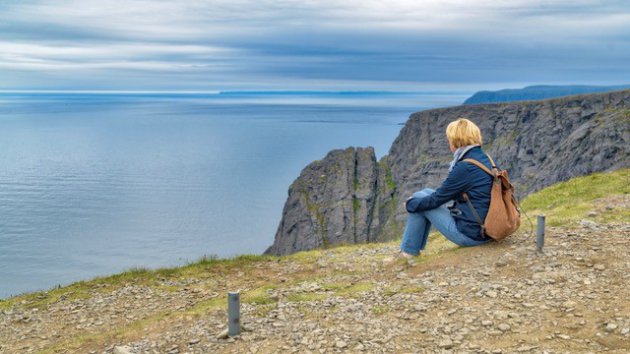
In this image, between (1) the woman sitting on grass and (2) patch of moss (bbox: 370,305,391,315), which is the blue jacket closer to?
(1) the woman sitting on grass

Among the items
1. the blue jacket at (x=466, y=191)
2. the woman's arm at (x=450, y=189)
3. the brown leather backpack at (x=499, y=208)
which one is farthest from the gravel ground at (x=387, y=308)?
the woman's arm at (x=450, y=189)

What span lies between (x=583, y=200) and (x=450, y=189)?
10778 millimetres

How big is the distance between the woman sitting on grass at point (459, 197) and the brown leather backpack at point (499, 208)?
0.10 m

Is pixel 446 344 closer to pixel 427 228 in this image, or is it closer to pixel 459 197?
pixel 459 197

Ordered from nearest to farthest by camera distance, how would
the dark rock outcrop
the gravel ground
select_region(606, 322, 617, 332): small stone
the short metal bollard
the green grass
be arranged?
select_region(606, 322, 617, 332): small stone, the gravel ground, the short metal bollard, the green grass, the dark rock outcrop

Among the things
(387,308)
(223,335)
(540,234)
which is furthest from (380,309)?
(540,234)

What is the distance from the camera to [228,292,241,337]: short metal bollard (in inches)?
396

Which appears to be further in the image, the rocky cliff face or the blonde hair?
the rocky cliff face

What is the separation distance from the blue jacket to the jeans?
24 centimetres

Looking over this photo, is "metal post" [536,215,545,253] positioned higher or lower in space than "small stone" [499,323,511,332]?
higher

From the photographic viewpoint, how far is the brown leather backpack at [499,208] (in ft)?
40.3

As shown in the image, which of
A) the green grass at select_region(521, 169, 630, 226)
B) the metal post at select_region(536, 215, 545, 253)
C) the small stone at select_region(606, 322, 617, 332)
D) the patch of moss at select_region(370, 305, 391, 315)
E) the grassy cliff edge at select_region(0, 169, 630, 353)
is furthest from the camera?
A: the green grass at select_region(521, 169, 630, 226)

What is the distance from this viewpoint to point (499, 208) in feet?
40.8

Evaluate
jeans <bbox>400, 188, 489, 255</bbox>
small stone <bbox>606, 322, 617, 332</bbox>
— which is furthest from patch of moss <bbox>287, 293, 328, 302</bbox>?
→ small stone <bbox>606, 322, 617, 332</bbox>
